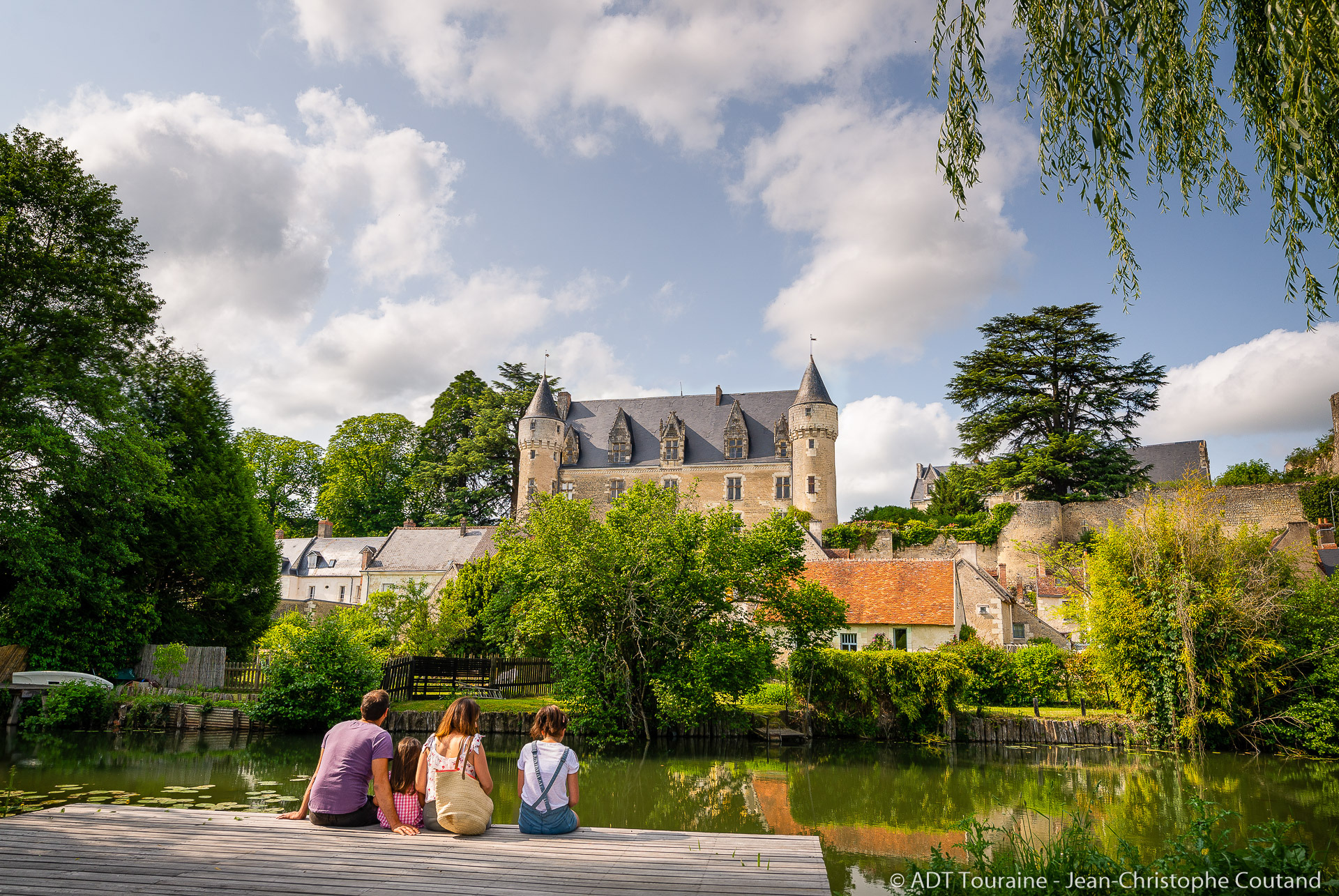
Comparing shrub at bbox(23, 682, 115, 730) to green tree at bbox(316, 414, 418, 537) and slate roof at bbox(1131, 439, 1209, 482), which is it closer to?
green tree at bbox(316, 414, 418, 537)

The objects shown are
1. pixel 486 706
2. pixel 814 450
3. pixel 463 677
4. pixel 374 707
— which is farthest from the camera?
pixel 814 450

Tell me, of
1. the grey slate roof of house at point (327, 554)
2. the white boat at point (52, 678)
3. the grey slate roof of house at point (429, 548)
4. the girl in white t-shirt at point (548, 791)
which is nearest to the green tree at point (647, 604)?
the white boat at point (52, 678)

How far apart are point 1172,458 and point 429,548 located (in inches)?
1718

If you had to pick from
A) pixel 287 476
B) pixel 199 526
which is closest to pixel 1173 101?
pixel 199 526

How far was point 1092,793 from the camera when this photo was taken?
1190cm

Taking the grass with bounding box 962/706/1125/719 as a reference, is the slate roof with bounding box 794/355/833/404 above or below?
above

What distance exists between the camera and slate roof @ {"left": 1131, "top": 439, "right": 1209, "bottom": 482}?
156 feet

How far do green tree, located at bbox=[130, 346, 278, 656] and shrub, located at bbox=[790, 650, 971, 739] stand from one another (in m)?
16.6

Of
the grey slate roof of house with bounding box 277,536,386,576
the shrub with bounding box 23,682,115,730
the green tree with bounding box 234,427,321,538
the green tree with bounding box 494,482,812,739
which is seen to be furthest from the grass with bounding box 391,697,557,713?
the green tree with bounding box 234,427,321,538

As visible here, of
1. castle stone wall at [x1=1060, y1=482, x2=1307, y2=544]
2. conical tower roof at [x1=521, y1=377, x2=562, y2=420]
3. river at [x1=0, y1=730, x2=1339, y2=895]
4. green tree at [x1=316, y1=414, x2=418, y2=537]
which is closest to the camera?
river at [x1=0, y1=730, x2=1339, y2=895]

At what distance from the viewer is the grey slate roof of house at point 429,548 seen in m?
39.3

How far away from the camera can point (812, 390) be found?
43.1 m

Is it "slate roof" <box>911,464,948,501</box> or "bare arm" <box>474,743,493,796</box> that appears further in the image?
"slate roof" <box>911,464,948,501</box>

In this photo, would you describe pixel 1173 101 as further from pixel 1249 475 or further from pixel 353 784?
pixel 1249 475
